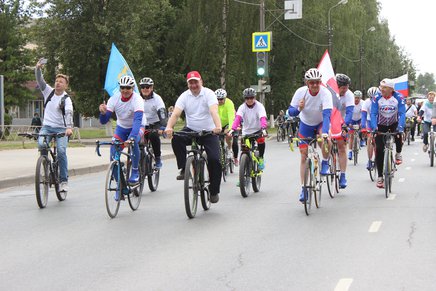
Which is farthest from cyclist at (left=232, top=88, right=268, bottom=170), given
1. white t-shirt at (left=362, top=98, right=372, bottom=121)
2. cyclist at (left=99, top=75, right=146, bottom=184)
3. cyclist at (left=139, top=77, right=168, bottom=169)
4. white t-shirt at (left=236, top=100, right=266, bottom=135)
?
cyclist at (left=99, top=75, right=146, bottom=184)

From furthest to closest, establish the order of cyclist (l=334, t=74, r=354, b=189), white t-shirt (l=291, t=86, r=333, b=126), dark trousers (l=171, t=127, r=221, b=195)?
cyclist (l=334, t=74, r=354, b=189) → white t-shirt (l=291, t=86, r=333, b=126) → dark trousers (l=171, t=127, r=221, b=195)

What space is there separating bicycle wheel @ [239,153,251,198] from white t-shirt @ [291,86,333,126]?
1484 mm

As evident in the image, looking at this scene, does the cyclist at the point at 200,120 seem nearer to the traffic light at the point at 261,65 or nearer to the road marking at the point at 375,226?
the road marking at the point at 375,226

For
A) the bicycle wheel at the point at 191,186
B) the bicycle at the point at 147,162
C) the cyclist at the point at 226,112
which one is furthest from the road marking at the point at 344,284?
the cyclist at the point at 226,112

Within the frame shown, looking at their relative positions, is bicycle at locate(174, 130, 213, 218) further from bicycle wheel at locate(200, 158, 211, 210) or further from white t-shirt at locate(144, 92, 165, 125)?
white t-shirt at locate(144, 92, 165, 125)

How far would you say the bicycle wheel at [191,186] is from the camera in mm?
8953

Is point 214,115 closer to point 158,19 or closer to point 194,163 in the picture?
point 194,163

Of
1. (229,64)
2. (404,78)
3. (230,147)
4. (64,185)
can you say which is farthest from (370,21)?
(64,185)

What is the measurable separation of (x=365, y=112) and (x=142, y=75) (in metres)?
31.0

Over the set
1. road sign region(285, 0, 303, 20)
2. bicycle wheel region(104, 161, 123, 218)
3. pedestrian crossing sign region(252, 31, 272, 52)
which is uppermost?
road sign region(285, 0, 303, 20)

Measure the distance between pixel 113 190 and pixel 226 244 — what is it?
236 centimetres

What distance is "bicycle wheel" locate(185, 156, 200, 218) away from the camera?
8.95 m

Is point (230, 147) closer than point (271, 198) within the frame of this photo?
No

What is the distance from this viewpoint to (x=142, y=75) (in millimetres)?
43281
